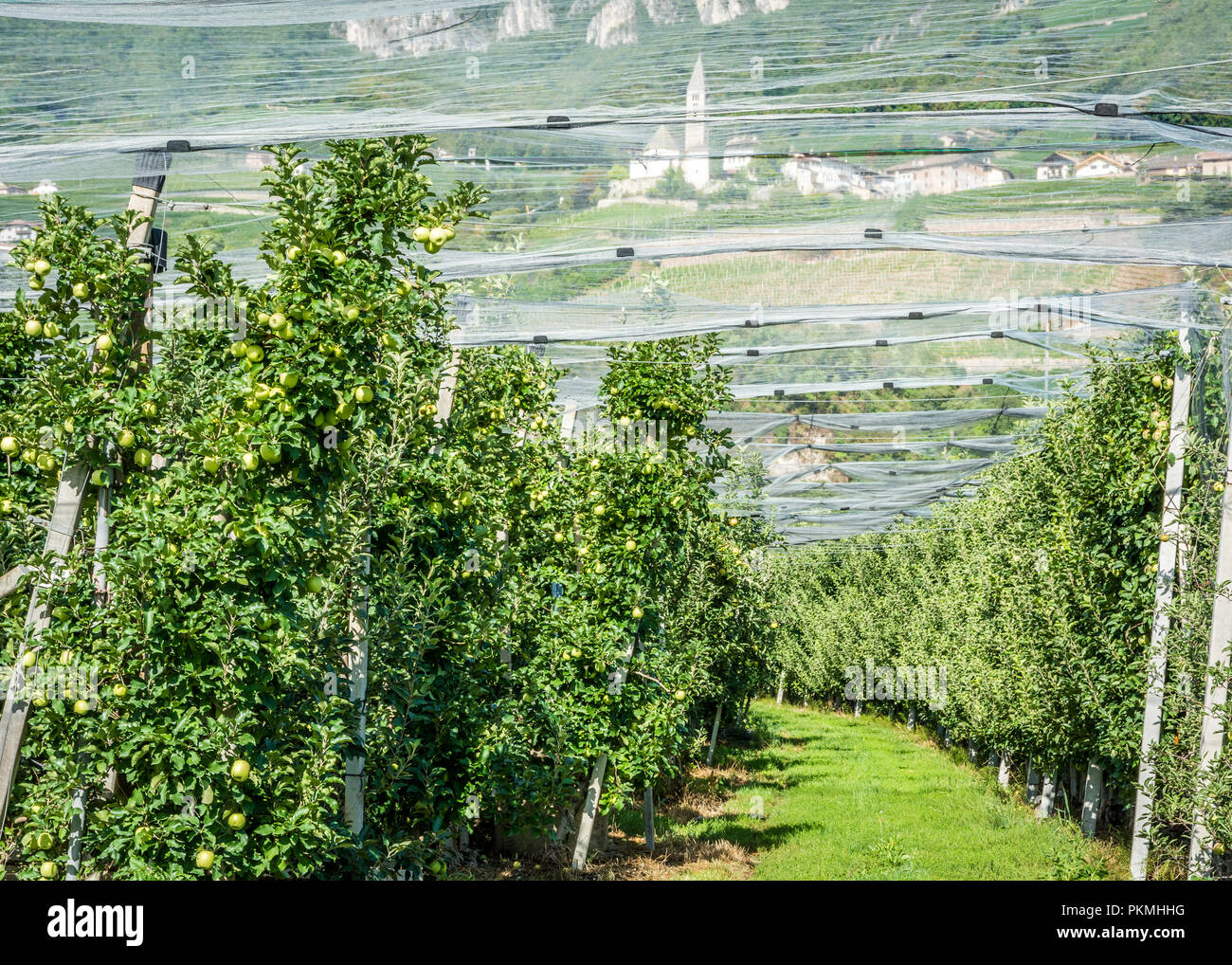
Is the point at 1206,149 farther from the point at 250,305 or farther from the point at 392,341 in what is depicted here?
the point at 250,305

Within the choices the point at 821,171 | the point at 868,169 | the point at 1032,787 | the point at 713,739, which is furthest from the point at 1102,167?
the point at 713,739

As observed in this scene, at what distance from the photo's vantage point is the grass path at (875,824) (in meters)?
10.0

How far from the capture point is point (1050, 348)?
9.19m

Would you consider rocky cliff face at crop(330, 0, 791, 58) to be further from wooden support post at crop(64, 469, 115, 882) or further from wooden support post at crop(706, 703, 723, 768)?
wooden support post at crop(706, 703, 723, 768)

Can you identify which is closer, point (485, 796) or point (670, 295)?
point (485, 796)

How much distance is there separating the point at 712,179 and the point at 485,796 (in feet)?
11.8

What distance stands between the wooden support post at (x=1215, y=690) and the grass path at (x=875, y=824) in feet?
8.87

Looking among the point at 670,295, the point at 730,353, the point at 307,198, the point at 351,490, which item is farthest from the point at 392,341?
the point at 730,353

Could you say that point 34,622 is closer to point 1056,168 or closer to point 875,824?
point 1056,168

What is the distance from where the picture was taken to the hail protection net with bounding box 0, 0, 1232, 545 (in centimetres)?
421

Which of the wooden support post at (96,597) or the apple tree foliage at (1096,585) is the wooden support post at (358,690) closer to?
the wooden support post at (96,597)

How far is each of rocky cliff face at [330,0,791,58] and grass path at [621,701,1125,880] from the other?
7.49m

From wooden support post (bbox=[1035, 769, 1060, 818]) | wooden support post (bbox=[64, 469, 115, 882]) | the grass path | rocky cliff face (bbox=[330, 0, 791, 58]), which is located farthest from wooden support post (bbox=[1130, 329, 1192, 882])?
wooden support post (bbox=[64, 469, 115, 882])

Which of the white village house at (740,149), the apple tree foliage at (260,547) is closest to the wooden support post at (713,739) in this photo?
the apple tree foliage at (260,547)
